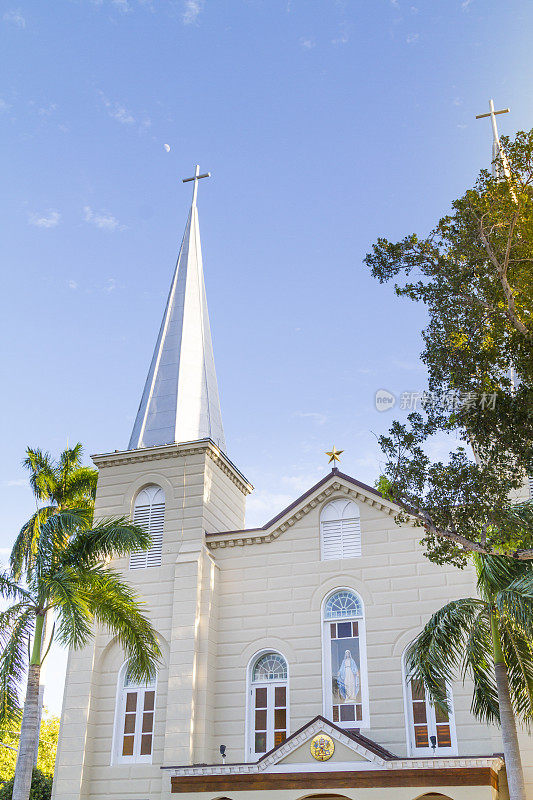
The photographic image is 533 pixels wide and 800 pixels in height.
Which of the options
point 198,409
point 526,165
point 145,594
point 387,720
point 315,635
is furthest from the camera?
point 198,409

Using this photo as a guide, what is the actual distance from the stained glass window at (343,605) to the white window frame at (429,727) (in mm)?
2179

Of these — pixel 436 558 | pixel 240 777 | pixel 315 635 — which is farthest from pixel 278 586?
pixel 436 558

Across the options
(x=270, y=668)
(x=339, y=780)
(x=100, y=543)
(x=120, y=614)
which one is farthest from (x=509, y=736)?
(x=100, y=543)

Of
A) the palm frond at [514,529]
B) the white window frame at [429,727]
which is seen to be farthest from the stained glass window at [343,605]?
the palm frond at [514,529]

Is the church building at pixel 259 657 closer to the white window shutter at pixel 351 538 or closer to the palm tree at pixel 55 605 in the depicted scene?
the white window shutter at pixel 351 538

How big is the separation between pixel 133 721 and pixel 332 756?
663cm

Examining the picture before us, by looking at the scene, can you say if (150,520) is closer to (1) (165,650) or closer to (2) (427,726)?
(1) (165,650)

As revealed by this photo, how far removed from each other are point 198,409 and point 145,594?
689 centimetres

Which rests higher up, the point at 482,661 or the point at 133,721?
the point at 133,721

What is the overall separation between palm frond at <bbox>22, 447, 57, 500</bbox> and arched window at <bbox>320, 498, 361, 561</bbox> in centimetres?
855

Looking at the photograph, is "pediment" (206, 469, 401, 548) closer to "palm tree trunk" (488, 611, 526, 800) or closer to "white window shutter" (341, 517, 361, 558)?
"white window shutter" (341, 517, 361, 558)

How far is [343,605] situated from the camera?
68.6 feet

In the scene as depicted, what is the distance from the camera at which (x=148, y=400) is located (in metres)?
26.8

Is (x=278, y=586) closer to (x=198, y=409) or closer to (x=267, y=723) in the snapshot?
(x=267, y=723)
